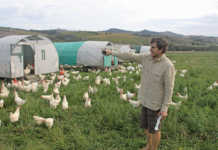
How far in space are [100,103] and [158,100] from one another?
2.90 meters

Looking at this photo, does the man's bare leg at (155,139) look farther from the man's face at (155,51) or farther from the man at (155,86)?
the man's face at (155,51)

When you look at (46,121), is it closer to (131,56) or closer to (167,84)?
(131,56)

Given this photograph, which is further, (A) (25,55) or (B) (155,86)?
(A) (25,55)

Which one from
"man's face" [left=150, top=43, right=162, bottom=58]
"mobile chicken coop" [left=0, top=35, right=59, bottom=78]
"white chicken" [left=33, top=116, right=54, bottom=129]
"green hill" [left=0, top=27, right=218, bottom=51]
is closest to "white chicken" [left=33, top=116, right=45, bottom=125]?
"white chicken" [left=33, top=116, right=54, bottom=129]

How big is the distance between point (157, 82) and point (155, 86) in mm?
74

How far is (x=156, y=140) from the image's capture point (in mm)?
3449

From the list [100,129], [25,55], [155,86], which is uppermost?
[155,86]

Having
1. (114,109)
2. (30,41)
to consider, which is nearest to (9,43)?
(30,41)

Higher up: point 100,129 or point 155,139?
point 155,139

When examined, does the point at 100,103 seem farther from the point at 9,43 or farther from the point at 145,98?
the point at 9,43

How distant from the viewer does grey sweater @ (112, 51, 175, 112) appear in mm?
3133

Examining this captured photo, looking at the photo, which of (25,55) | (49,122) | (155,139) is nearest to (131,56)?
(155,139)

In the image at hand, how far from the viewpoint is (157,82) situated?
3236 mm

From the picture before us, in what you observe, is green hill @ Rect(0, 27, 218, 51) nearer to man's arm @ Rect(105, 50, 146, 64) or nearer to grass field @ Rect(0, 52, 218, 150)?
grass field @ Rect(0, 52, 218, 150)
